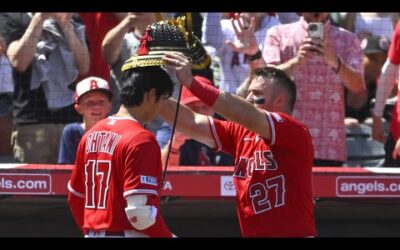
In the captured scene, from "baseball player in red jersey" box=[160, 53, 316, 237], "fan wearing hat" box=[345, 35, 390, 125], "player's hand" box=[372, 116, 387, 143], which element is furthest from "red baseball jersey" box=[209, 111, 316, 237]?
"fan wearing hat" box=[345, 35, 390, 125]

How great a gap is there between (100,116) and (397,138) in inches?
81.2

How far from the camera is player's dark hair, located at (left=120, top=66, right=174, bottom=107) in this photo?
4441 millimetres

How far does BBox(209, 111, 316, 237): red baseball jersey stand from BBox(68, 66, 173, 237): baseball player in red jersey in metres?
0.61

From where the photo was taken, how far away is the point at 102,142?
442cm

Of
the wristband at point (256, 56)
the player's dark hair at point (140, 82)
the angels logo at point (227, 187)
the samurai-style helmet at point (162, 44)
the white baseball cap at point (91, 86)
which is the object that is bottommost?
the angels logo at point (227, 187)

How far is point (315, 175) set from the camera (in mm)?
6520

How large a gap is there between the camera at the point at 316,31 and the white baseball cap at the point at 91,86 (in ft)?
4.83

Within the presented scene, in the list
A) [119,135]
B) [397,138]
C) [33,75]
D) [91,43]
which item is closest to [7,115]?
[33,75]

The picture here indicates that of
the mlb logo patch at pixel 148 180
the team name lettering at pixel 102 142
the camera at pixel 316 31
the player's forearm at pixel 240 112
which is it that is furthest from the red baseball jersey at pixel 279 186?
the camera at pixel 316 31

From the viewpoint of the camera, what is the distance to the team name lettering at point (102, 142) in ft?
14.4

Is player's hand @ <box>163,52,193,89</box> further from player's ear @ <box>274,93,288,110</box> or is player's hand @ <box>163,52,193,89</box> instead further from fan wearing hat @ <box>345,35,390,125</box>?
fan wearing hat @ <box>345,35,390,125</box>

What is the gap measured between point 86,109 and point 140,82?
8.96ft

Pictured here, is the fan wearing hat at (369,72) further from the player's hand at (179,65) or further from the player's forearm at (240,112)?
the player's hand at (179,65)

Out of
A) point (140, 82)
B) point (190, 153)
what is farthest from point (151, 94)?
point (190, 153)
